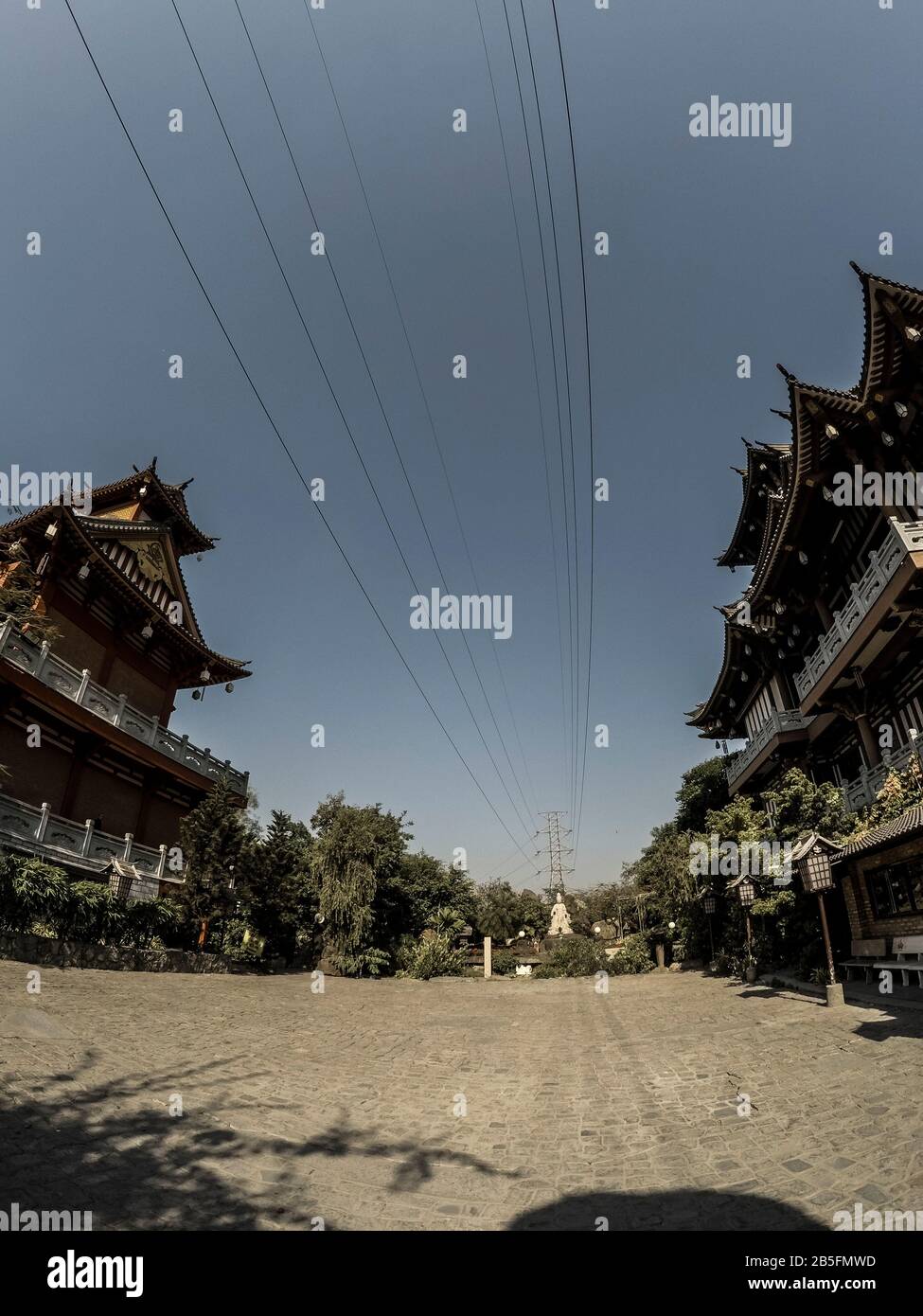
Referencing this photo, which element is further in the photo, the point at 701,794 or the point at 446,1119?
the point at 701,794

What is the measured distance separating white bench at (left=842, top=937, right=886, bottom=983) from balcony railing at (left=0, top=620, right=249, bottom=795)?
69.1ft

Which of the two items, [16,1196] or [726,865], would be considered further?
[726,865]

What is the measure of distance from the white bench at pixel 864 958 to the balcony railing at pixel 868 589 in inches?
267

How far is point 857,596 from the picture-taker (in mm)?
13805

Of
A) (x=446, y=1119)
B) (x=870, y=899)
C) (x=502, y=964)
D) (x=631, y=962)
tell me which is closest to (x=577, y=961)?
(x=631, y=962)

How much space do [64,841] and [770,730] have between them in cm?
2234

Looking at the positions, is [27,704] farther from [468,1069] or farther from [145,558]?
[468,1069]

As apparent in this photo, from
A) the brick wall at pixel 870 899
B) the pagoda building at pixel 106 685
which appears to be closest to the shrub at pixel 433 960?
the pagoda building at pixel 106 685

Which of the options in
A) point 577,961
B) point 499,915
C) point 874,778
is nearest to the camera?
point 874,778

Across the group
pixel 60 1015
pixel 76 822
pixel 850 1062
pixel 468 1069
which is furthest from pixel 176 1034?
pixel 76 822

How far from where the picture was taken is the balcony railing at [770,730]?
19.1 m

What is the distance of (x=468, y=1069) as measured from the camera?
813 cm

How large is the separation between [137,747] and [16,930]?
7324 mm

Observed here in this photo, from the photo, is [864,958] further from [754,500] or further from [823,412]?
[754,500]
